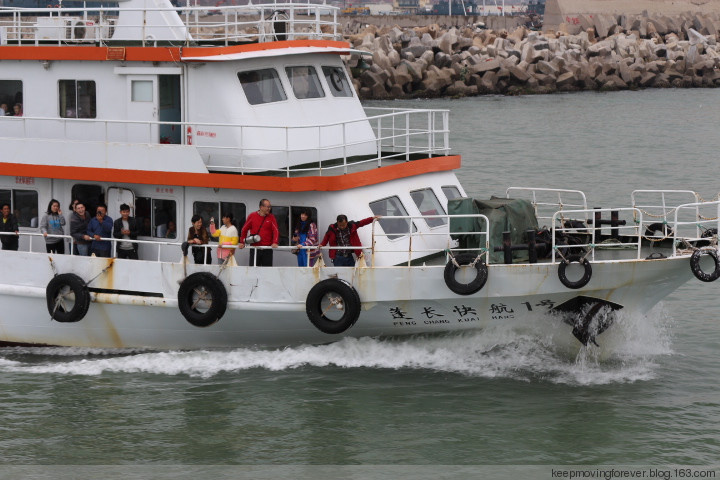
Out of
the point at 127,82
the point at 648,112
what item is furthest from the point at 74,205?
the point at 648,112

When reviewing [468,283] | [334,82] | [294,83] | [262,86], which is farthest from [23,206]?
[468,283]

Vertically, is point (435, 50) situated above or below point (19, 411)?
above

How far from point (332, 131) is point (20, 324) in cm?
555

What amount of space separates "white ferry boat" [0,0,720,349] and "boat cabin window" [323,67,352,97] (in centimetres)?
4

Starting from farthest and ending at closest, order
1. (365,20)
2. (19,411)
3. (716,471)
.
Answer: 1. (365,20)
2. (19,411)
3. (716,471)

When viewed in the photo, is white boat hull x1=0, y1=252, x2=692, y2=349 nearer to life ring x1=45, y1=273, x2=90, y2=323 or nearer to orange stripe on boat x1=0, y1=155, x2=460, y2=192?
life ring x1=45, y1=273, x2=90, y2=323

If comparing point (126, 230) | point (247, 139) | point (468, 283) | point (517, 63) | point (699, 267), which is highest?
point (517, 63)

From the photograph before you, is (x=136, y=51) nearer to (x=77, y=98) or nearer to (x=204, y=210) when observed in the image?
(x=77, y=98)

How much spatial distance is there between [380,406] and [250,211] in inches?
134

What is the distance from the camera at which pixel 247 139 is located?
650 inches

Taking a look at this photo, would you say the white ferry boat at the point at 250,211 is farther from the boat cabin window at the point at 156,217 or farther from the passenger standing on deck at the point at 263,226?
the passenger standing on deck at the point at 263,226

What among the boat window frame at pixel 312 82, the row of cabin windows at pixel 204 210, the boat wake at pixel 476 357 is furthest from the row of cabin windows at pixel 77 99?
the boat wake at pixel 476 357

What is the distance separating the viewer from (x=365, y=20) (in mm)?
82562

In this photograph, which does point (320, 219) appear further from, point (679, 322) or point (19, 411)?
point (679, 322)
